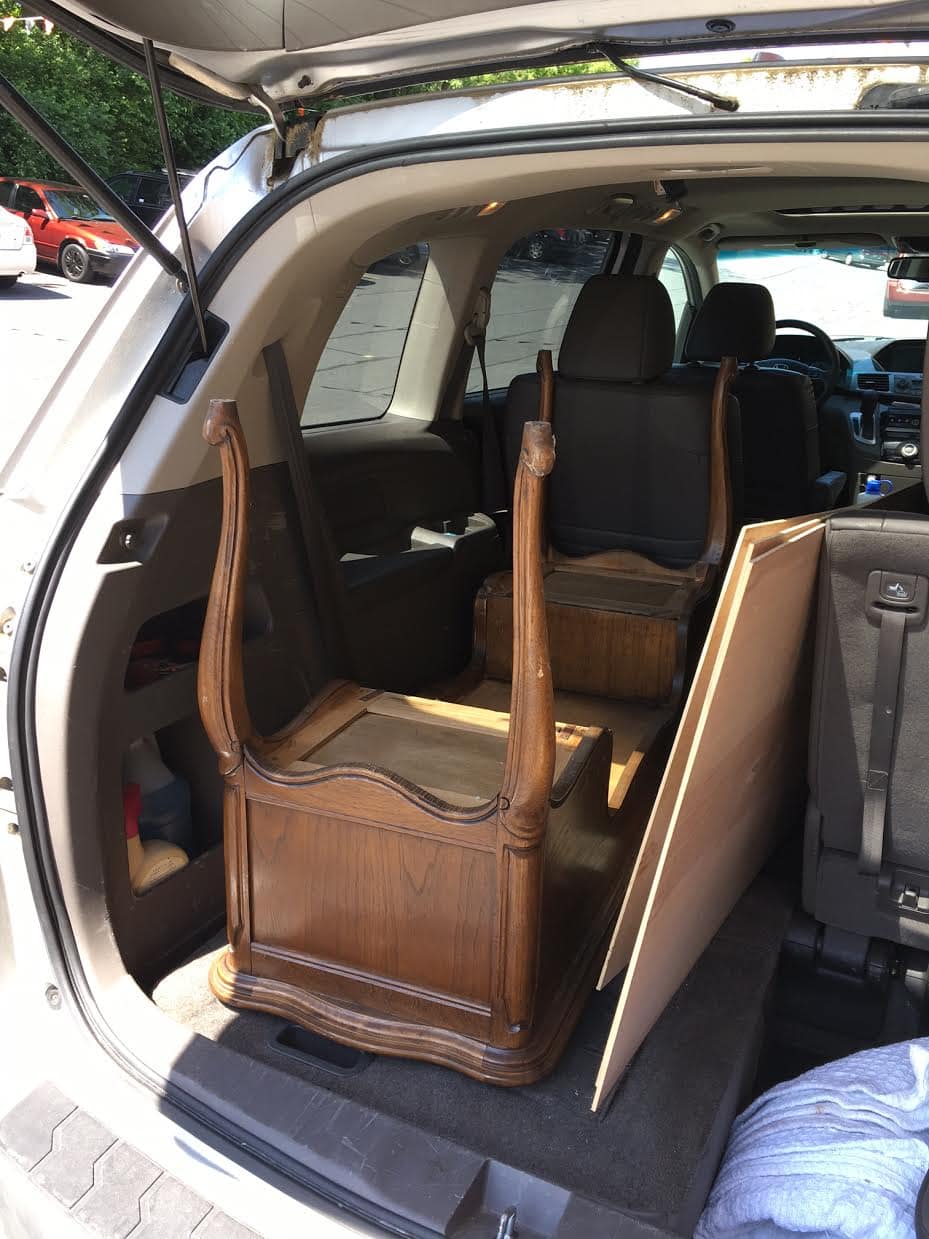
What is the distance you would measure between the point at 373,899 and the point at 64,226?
10812 millimetres

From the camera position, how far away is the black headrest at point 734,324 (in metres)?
4.36

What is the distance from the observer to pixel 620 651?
312 centimetres

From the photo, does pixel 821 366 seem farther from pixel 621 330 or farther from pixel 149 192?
pixel 149 192

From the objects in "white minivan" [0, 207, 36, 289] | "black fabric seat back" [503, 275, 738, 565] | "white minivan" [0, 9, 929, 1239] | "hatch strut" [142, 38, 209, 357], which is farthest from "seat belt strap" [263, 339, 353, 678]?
"white minivan" [0, 207, 36, 289]

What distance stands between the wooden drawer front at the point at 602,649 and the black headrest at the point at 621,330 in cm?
78

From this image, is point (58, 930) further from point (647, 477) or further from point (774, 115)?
point (647, 477)

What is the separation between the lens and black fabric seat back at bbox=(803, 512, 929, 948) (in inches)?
→ 62.2

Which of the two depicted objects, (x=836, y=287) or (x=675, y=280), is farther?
(x=836, y=287)

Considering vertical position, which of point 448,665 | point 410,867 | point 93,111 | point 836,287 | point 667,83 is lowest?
point 448,665

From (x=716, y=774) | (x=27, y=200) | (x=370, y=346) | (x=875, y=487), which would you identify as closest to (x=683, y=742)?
(x=716, y=774)

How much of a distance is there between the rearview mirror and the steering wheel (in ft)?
2.54

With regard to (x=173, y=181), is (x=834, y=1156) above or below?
below

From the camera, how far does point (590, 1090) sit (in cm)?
163

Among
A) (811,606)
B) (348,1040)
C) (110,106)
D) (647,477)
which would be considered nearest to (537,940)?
(348,1040)
